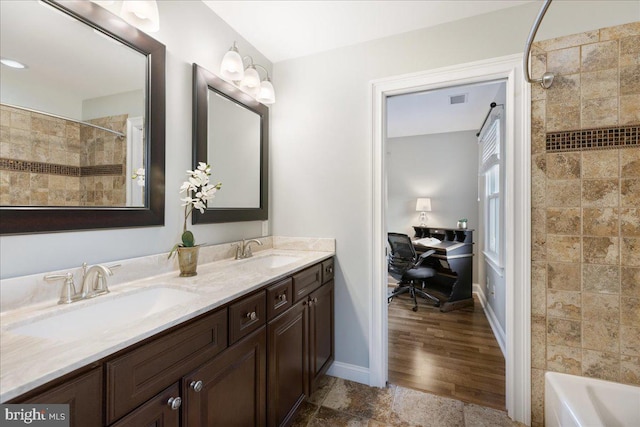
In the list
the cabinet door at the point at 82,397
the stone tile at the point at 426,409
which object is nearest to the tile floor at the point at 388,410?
the stone tile at the point at 426,409

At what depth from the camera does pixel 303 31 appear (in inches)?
79.0

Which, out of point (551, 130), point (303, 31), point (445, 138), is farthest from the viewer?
point (445, 138)

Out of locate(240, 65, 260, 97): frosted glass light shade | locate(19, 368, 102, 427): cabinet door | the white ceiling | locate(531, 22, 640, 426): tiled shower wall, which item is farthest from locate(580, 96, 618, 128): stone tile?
locate(19, 368, 102, 427): cabinet door

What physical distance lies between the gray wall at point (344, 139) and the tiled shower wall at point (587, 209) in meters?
0.44

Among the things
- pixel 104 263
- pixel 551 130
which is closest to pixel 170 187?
pixel 104 263

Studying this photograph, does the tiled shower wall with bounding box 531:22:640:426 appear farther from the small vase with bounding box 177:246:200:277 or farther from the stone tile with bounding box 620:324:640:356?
the small vase with bounding box 177:246:200:277

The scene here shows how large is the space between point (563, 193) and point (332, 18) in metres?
1.76

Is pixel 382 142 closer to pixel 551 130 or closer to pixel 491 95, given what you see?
pixel 551 130

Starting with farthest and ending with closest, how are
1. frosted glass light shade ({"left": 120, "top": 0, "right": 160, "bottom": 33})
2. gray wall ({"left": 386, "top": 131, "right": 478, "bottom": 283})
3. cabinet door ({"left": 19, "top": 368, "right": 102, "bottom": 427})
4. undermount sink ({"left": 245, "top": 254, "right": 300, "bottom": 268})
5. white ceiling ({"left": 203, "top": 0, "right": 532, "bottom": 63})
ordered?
gray wall ({"left": 386, "top": 131, "right": 478, "bottom": 283})
undermount sink ({"left": 245, "top": 254, "right": 300, "bottom": 268})
white ceiling ({"left": 203, "top": 0, "right": 532, "bottom": 63})
frosted glass light shade ({"left": 120, "top": 0, "right": 160, "bottom": 33})
cabinet door ({"left": 19, "top": 368, "right": 102, "bottom": 427})

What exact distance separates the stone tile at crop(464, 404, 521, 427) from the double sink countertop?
4.38 ft

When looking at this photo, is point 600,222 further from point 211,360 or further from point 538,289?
point 211,360

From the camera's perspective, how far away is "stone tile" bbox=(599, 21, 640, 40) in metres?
1.54

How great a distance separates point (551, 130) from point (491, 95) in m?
1.88

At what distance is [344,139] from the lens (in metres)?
2.15
